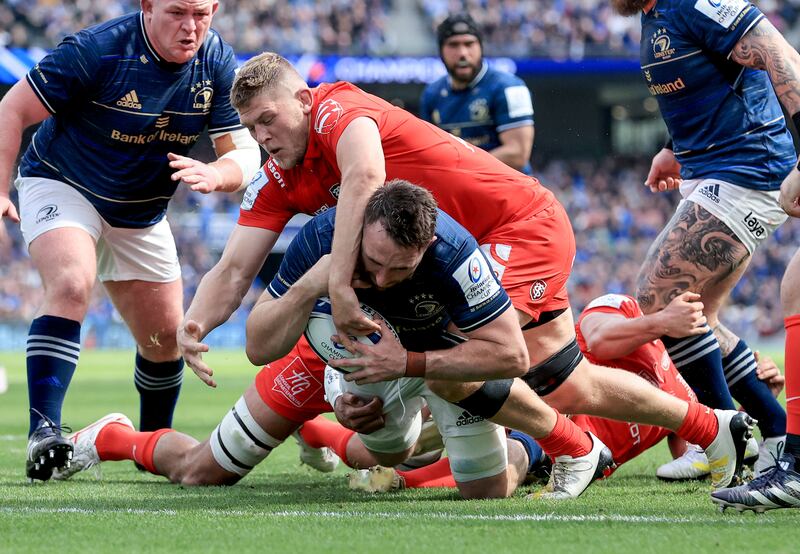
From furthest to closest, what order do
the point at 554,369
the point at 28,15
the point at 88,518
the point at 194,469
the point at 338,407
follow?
the point at 28,15 → the point at 194,469 → the point at 554,369 → the point at 338,407 → the point at 88,518

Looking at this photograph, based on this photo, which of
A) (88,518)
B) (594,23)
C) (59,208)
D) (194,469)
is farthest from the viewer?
(594,23)

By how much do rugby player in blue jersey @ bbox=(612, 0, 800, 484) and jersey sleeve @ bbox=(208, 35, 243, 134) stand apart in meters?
2.10

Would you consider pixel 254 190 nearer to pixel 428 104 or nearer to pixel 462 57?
pixel 462 57

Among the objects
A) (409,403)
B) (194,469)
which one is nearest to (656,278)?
(409,403)

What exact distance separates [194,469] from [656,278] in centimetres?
237

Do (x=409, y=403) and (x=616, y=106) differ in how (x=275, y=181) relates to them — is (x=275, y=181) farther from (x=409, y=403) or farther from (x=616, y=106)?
(x=616, y=106)

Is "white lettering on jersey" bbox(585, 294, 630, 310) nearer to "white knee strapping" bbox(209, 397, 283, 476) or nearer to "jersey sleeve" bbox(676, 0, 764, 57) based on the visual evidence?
"jersey sleeve" bbox(676, 0, 764, 57)

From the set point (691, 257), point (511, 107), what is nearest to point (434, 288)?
point (691, 257)

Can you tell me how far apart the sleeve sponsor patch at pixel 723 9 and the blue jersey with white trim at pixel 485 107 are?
3249 millimetres

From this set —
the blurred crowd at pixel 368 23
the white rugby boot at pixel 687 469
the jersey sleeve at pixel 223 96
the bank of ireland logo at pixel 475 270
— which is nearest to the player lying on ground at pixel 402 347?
the bank of ireland logo at pixel 475 270

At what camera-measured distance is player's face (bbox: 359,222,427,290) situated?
3.88m

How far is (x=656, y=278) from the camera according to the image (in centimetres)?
546

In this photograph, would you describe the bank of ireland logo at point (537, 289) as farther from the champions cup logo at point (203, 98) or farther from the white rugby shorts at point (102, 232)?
the white rugby shorts at point (102, 232)

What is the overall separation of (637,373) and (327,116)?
2.17m
